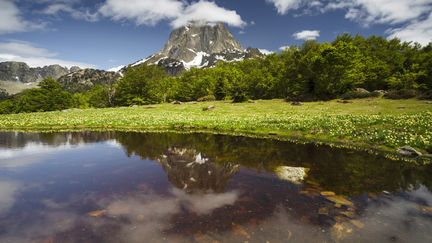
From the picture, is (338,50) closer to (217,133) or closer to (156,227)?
(217,133)

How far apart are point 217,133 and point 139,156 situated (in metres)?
12.1

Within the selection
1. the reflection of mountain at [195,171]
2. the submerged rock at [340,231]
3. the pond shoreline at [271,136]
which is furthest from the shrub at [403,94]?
the submerged rock at [340,231]

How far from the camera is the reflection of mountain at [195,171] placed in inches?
517

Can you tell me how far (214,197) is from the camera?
1146 cm

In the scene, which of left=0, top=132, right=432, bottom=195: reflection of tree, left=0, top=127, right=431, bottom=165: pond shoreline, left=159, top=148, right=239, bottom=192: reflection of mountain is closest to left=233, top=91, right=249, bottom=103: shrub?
left=0, top=127, right=431, bottom=165: pond shoreline

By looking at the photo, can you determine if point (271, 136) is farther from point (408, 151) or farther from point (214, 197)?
point (214, 197)

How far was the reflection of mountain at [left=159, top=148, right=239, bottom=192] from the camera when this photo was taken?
43.1 feet

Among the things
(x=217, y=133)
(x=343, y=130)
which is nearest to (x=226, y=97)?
(x=217, y=133)

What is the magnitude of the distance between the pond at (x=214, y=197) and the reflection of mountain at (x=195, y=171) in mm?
55

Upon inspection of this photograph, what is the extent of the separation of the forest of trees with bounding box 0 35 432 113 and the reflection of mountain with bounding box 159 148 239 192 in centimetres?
4629

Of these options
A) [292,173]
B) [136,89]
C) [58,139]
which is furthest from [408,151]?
[136,89]

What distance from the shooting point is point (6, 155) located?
20625 mm

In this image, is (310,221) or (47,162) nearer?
(310,221)

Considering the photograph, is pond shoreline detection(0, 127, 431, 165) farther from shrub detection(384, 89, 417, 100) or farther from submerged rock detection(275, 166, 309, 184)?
shrub detection(384, 89, 417, 100)
